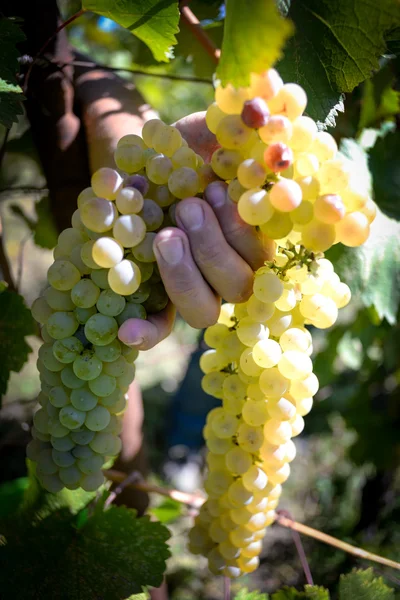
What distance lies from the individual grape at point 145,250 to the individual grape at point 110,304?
0.04 metres

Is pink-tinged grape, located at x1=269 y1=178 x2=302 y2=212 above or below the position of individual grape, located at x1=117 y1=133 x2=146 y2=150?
above

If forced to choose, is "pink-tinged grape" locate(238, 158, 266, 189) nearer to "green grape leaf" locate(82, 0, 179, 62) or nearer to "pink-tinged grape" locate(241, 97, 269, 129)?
"pink-tinged grape" locate(241, 97, 269, 129)

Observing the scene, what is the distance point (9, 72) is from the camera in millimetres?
526

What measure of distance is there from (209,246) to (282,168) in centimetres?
9

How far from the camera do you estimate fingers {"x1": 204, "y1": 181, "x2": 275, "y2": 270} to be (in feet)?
1.40

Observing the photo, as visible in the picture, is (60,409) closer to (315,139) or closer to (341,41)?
(315,139)

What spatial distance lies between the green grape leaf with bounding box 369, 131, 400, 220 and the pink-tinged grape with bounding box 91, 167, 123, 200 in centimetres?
59

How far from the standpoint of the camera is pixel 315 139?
415 millimetres

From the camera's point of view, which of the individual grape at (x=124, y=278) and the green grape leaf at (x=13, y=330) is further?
the green grape leaf at (x=13, y=330)

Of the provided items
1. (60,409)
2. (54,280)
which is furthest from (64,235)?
(60,409)

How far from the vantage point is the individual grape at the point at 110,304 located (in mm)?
454

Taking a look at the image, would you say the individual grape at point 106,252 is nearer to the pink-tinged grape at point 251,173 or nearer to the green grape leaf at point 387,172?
the pink-tinged grape at point 251,173

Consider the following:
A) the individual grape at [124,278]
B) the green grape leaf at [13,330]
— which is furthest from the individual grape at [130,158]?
the green grape leaf at [13,330]

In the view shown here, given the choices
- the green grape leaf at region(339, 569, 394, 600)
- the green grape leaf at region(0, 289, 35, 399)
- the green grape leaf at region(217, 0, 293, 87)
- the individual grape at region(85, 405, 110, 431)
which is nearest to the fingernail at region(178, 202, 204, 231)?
the green grape leaf at region(217, 0, 293, 87)
